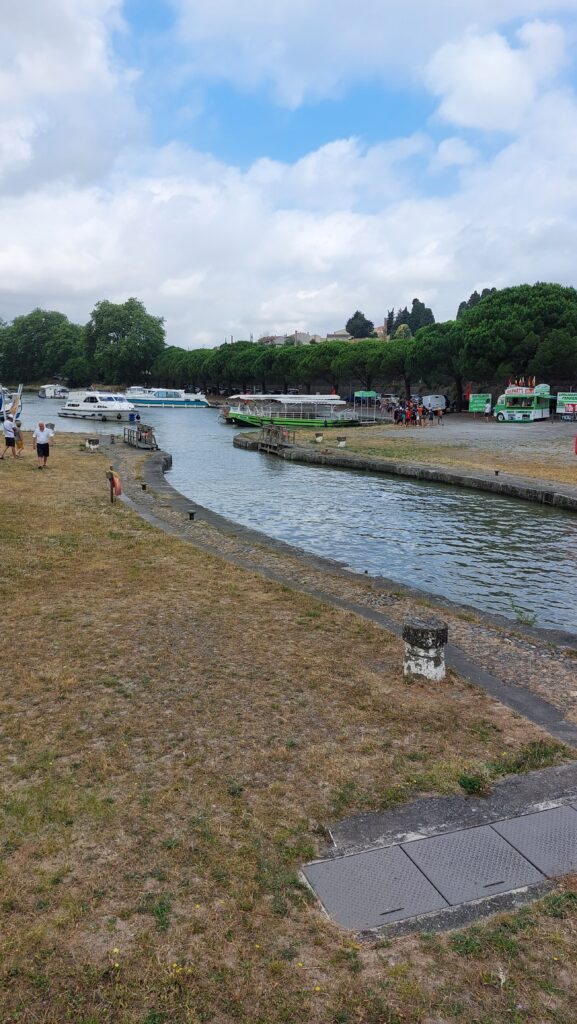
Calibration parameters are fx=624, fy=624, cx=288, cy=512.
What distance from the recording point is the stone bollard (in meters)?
6.48

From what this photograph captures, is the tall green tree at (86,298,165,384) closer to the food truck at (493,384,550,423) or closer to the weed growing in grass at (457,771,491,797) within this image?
the food truck at (493,384,550,423)

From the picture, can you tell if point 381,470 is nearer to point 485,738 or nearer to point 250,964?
point 485,738

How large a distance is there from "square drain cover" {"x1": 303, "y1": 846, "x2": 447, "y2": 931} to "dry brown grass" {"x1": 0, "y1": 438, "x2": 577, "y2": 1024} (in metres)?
0.13

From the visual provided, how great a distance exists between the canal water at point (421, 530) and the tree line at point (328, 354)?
113ft

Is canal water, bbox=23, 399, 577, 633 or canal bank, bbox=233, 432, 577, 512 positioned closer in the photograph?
canal water, bbox=23, 399, 577, 633

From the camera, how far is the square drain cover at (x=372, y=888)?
3.51m

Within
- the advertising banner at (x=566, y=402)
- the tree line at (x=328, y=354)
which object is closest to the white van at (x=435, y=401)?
the tree line at (x=328, y=354)

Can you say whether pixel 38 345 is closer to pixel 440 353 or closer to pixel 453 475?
pixel 440 353

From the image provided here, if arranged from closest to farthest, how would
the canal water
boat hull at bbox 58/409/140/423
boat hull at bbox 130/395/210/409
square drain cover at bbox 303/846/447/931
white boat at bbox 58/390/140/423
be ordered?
square drain cover at bbox 303/846/447/931 → the canal water → white boat at bbox 58/390/140/423 → boat hull at bbox 58/409/140/423 → boat hull at bbox 130/395/210/409

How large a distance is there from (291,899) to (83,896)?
119 centimetres

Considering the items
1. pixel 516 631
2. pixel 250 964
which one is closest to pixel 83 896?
pixel 250 964

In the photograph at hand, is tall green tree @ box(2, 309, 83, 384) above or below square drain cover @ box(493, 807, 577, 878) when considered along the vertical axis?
above

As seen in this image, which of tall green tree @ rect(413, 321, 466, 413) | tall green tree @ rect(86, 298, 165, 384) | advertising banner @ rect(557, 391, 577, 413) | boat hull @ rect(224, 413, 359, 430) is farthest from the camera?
tall green tree @ rect(86, 298, 165, 384)

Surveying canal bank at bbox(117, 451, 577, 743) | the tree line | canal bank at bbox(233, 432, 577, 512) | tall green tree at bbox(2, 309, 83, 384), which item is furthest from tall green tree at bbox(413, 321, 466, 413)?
tall green tree at bbox(2, 309, 83, 384)
